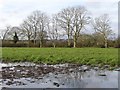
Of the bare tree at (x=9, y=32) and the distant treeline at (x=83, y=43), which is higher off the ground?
the bare tree at (x=9, y=32)

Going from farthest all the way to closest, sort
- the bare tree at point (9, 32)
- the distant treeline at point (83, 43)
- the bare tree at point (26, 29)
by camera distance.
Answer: the bare tree at point (9, 32) < the bare tree at point (26, 29) < the distant treeline at point (83, 43)

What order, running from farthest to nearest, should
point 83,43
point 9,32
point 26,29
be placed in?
1. point 9,32
2. point 26,29
3. point 83,43

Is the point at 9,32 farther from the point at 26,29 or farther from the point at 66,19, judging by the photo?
the point at 66,19

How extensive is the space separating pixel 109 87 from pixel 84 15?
48886 mm

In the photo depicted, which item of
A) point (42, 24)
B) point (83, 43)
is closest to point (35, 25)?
point (42, 24)

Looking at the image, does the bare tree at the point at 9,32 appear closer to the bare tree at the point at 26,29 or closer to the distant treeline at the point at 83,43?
the bare tree at the point at 26,29

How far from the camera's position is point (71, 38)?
55250 mm

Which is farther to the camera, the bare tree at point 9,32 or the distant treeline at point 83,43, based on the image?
the bare tree at point 9,32

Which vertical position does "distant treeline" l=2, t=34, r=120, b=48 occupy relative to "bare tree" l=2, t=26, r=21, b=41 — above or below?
below

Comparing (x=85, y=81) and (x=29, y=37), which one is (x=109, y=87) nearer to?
(x=85, y=81)

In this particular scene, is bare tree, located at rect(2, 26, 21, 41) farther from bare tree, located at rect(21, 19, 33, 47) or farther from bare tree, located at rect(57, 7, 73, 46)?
bare tree, located at rect(57, 7, 73, 46)

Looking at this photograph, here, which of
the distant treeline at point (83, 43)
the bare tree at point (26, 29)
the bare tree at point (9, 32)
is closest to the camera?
the distant treeline at point (83, 43)

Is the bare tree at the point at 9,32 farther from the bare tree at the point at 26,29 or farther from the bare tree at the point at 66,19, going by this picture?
→ the bare tree at the point at 66,19

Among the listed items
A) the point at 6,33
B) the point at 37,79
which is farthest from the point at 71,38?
the point at 37,79
